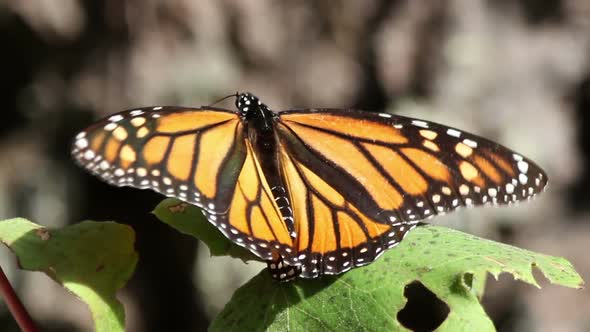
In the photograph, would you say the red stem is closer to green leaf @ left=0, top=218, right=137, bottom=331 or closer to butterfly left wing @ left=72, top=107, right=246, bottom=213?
green leaf @ left=0, top=218, right=137, bottom=331

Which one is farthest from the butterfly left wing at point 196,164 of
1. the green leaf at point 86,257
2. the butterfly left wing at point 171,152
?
the green leaf at point 86,257

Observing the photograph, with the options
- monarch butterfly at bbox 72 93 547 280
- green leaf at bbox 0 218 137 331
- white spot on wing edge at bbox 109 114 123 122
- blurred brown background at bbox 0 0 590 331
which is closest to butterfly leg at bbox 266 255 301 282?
monarch butterfly at bbox 72 93 547 280

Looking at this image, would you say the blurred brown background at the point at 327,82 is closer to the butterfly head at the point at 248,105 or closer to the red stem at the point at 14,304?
the butterfly head at the point at 248,105

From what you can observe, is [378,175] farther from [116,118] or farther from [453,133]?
[116,118]

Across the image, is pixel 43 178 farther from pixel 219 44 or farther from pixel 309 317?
pixel 309 317

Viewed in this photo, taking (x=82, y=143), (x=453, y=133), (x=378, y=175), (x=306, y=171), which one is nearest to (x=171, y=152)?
(x=82, y=143)

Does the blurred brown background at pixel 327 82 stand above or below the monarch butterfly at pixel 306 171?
below

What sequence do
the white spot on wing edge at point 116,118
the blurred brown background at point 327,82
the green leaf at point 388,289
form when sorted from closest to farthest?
the green leaf at point 388,289 → the white spot on wing edge at point 116,118 → the blurred brown background at point 327,82
